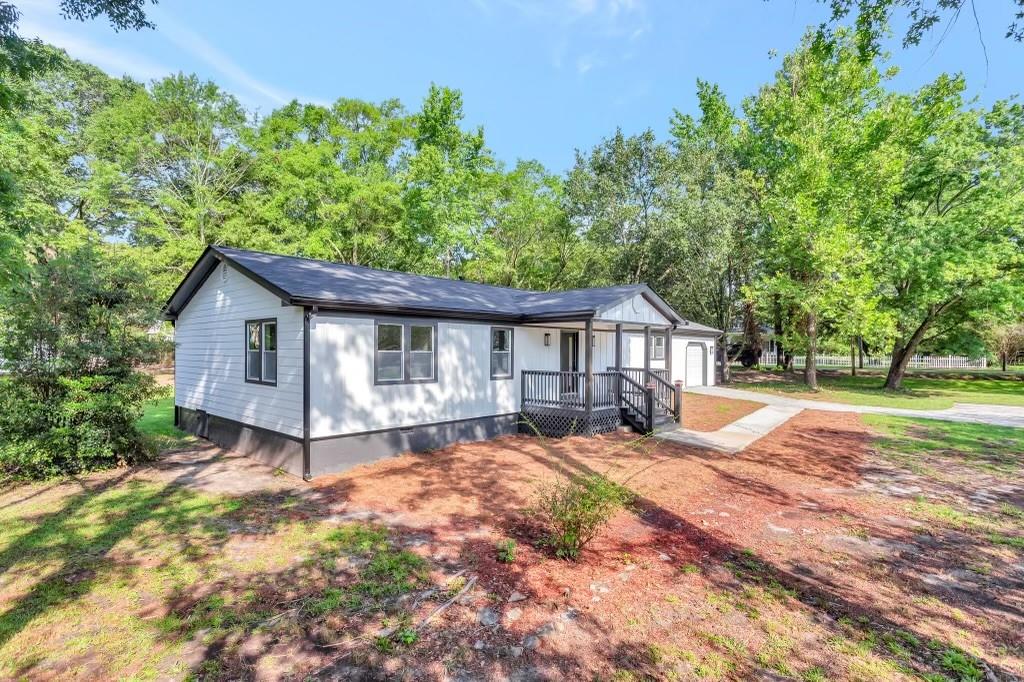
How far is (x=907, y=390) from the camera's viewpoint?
21.0 m

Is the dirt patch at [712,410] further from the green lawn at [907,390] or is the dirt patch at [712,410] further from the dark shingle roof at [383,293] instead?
the green lawn at [907,390]

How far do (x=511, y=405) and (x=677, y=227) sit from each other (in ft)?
52.8

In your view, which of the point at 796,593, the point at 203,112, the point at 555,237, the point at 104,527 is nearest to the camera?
the point at 796,593

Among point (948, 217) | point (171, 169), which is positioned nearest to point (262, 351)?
point (171, 169)

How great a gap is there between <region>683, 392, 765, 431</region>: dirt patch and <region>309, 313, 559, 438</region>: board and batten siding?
17.9ft

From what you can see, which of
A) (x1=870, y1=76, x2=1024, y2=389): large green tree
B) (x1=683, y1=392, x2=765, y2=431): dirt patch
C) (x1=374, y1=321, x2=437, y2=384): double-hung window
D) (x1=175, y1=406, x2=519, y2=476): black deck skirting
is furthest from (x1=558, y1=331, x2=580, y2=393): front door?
(x1=870, y1=76, x2=1024, y2=389): large green tree

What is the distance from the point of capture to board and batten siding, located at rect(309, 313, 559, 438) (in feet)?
26.0

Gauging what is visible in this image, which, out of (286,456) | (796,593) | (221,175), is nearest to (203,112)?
(221,175)

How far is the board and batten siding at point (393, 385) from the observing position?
794 centimetres

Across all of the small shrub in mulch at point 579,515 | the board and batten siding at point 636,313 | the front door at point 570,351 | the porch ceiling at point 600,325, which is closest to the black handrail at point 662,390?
the porch ceiling at point 600,325

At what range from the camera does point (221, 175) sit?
24.0 meters

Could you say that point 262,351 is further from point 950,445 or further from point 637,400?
point 950,445

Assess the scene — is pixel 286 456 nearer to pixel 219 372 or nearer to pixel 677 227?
pixel 219 372

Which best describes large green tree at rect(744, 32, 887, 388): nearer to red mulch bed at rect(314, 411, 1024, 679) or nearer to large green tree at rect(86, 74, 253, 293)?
red mulch bed at rect(314, 411, 1024, 679)
